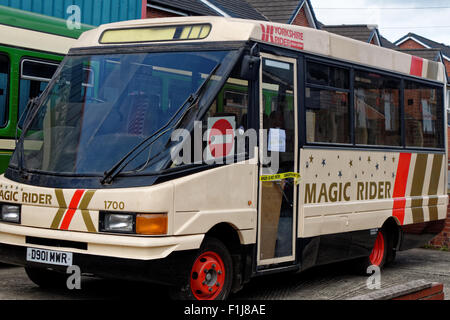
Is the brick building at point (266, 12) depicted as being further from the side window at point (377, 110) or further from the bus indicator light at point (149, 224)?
the bus indicator light at point (149, 224)

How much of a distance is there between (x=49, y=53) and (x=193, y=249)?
16.5ft

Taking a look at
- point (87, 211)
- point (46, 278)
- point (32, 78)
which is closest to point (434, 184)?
point (32, 78)

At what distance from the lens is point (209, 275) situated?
300 inches

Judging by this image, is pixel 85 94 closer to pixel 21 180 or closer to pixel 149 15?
pixel 21 180

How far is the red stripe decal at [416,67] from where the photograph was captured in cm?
1178

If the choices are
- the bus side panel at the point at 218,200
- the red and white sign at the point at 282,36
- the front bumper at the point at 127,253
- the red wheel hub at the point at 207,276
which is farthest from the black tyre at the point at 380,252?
the front bumper at the point at 127,253

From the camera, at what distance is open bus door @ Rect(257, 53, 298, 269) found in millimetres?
8305

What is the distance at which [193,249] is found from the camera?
7.25 m

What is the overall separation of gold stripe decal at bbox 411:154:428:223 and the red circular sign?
14.8 ft

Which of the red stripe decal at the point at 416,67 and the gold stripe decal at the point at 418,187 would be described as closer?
the gold stripe decal at the point at 418,187

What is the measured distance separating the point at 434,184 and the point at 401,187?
3.97ft

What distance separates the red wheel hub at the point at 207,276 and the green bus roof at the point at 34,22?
15.8ft

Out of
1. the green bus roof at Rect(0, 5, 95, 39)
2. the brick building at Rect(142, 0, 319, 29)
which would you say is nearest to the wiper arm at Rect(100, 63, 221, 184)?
the green bus roof at Rect(0, 5, 95, 39)
